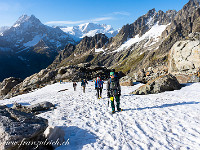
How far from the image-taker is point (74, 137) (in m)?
7.08

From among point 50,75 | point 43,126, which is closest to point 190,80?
point 43,126

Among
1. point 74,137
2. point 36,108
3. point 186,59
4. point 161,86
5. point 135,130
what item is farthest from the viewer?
point 186,59

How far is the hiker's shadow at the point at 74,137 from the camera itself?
6315 millimetres

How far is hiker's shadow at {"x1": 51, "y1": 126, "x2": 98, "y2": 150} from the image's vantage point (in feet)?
20.7

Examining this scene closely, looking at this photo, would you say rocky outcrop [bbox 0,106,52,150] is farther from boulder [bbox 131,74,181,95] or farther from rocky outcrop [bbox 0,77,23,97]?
rocky outcrop [bbox 0,77,23,97]

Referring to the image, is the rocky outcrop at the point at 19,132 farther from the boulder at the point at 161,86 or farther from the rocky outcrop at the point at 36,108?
the boulder at the point at 161,86

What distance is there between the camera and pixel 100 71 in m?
55.1

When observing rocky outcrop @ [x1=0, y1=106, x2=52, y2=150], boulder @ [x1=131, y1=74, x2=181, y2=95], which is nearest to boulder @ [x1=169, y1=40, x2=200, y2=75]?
boulder @ [x1=131, y1=74, x2=181, y2=95]

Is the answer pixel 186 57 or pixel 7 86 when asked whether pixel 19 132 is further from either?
pixel 7 86

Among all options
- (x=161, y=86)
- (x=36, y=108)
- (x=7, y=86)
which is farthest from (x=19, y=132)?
(x=7, y=86)

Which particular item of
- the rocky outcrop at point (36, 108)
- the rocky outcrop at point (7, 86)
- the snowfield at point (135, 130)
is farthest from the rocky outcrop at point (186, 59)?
the rocky outcrop at point (7, 86)

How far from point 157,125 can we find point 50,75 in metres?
56.0

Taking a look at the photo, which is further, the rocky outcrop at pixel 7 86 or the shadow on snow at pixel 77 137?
the rocky outcrop at pixel 7 86

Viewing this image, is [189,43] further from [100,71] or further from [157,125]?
[100,71]
